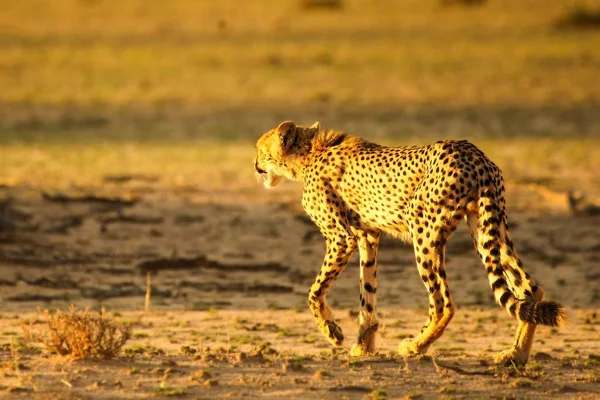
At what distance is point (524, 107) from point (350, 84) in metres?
3.65

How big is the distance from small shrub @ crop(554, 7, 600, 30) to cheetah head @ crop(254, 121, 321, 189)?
89.2 ft

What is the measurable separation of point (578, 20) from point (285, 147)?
1093 inches

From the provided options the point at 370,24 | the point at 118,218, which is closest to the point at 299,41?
the point at 370,24

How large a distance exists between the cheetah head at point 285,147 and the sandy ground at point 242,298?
3.53ft

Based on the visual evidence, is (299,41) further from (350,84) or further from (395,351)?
(395,351)

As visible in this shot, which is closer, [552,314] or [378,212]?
[552,314]

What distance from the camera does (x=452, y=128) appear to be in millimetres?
20531

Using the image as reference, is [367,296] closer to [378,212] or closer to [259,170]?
[378,212]

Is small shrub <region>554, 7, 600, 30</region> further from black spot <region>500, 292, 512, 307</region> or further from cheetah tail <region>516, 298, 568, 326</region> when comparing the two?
cheetah tail <region>516, 298, 568, 326</region>

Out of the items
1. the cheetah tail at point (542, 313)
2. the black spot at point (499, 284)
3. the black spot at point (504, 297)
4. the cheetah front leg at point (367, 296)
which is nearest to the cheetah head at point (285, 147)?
the cheetah front leg at point (367, 296)

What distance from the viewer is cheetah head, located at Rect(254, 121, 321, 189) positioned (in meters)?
8.87

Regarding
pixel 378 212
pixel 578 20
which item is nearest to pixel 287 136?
pixel 378 212

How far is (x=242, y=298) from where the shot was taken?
10445 millimetres

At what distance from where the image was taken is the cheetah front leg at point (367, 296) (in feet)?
26.6
